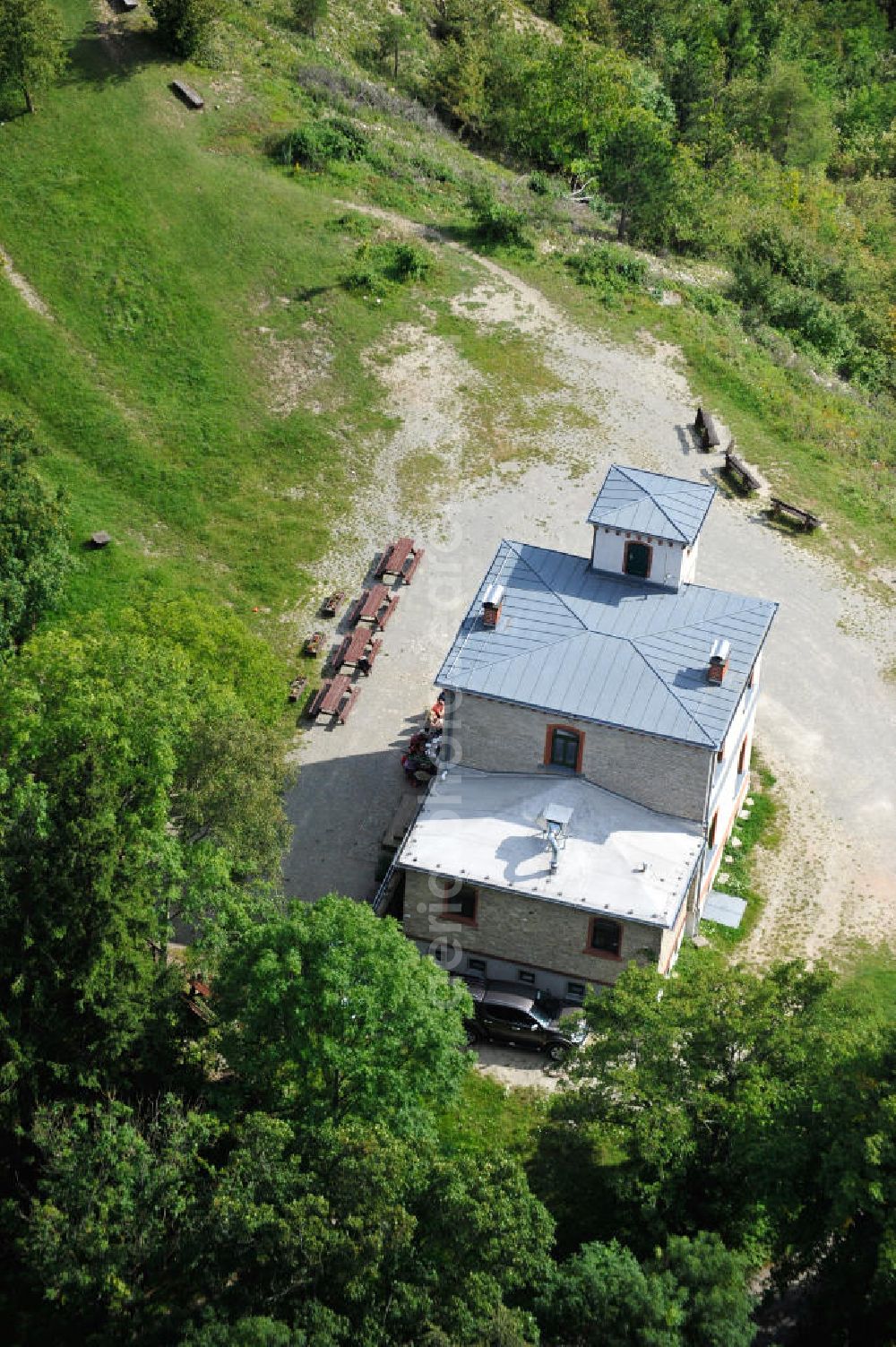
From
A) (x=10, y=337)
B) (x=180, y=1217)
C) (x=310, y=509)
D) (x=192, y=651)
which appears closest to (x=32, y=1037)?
(x=180, y=1217)

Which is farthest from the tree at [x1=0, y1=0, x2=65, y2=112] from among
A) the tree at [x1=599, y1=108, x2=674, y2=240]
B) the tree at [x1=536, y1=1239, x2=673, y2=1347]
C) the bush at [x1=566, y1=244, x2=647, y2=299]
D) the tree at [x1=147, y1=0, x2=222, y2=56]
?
the tree at [x1=536, y1=1239, x2=673, y2=1347]

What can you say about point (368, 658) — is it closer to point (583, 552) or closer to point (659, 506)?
point (583, 552)

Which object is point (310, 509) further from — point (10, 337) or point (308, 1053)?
point (308, 1053)

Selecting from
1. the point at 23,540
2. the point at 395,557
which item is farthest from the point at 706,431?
the point at 23,540

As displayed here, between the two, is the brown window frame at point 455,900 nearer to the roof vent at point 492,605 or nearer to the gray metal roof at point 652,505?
the roof vent at point 492,605

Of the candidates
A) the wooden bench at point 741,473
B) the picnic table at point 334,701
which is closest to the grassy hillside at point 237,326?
the wooden bench at point 741,473
